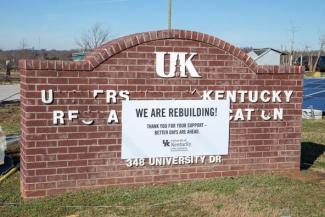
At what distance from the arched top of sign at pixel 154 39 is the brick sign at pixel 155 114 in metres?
0.02

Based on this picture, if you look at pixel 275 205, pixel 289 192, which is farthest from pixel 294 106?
pixel 275 205

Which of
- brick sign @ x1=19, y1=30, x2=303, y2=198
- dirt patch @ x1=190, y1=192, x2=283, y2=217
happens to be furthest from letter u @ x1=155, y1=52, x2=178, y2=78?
dirt patch @ x1=190, y1=192, x2=283, y2=217

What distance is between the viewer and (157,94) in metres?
7.41

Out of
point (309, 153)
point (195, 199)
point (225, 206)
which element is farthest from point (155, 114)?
point (309, 153)

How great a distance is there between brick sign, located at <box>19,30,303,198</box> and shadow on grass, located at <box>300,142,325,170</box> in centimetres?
119

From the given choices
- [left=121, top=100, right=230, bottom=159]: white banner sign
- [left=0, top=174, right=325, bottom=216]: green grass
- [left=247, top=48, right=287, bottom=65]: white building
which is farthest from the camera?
[left=247, top=48, right=287, bottom=65]: white building

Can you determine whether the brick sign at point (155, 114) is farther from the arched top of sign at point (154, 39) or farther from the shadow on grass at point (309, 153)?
the shadow on grass at point (309, 153)

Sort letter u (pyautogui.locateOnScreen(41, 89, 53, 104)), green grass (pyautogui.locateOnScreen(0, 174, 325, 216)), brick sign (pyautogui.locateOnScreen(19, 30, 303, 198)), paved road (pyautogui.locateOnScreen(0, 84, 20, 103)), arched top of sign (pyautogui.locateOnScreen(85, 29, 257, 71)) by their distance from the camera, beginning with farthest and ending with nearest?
paved road (pyautogui.locateOnScreen(0, 84, 20, 103)), arched top of sign (pyautogui.locateOnScreen(85, 29, 257, 71)), brick sign (pyautogui.locateOnScreen(19, 30, 303, 198)), letter u (pyautogui.locateOnScreen(41, 89, 53, 104)), green grass (pyautogui.locateOnScreen(0, 174, 325, 216))

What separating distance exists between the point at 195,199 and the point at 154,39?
2.48 metres

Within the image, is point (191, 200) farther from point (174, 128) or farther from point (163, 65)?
point (163, 65)

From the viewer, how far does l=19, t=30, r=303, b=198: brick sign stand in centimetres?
684

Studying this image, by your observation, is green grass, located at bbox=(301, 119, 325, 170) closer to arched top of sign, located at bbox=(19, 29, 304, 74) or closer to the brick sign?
the brick sign

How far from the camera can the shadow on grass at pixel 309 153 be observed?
Result: 9464 mm

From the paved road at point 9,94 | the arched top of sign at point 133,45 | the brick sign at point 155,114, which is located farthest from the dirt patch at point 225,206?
the paved road at point 9,94
